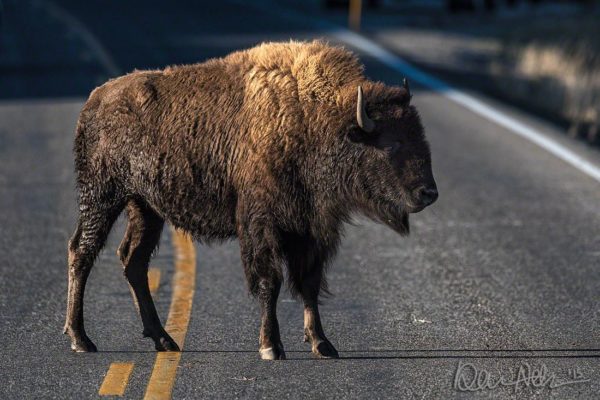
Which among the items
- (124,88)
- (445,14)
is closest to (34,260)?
(124,88)

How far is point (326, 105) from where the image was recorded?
7.37 metres

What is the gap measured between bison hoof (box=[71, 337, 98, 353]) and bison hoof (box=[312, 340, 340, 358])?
3.75 feet

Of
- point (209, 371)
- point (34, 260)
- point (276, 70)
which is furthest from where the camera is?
point (34, 260)

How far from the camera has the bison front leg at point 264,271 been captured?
7.32 meters

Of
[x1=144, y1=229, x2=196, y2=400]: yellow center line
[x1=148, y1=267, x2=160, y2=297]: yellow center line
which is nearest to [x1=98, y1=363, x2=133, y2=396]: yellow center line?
[x1=144, y1=229, x2=196, y2=400]: yellow center line

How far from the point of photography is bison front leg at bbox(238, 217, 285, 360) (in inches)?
288

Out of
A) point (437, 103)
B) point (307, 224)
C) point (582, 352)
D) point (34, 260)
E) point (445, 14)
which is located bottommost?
A: point (445, 14)

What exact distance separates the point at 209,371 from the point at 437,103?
1275cm

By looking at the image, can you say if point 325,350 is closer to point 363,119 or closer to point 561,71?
point 363,119

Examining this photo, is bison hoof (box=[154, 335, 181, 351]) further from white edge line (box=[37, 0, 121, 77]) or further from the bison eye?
white edge line (box=[37, 0, 121, 77])

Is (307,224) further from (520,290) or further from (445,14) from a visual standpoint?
(445,14)

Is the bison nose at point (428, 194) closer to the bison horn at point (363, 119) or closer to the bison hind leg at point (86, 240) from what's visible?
the bison horn at point (363, 119)

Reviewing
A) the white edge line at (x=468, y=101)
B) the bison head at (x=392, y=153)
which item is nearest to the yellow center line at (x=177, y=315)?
the bison head at (x=392, y=153)

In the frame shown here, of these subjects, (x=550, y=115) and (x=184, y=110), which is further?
(x=550, y=115)
